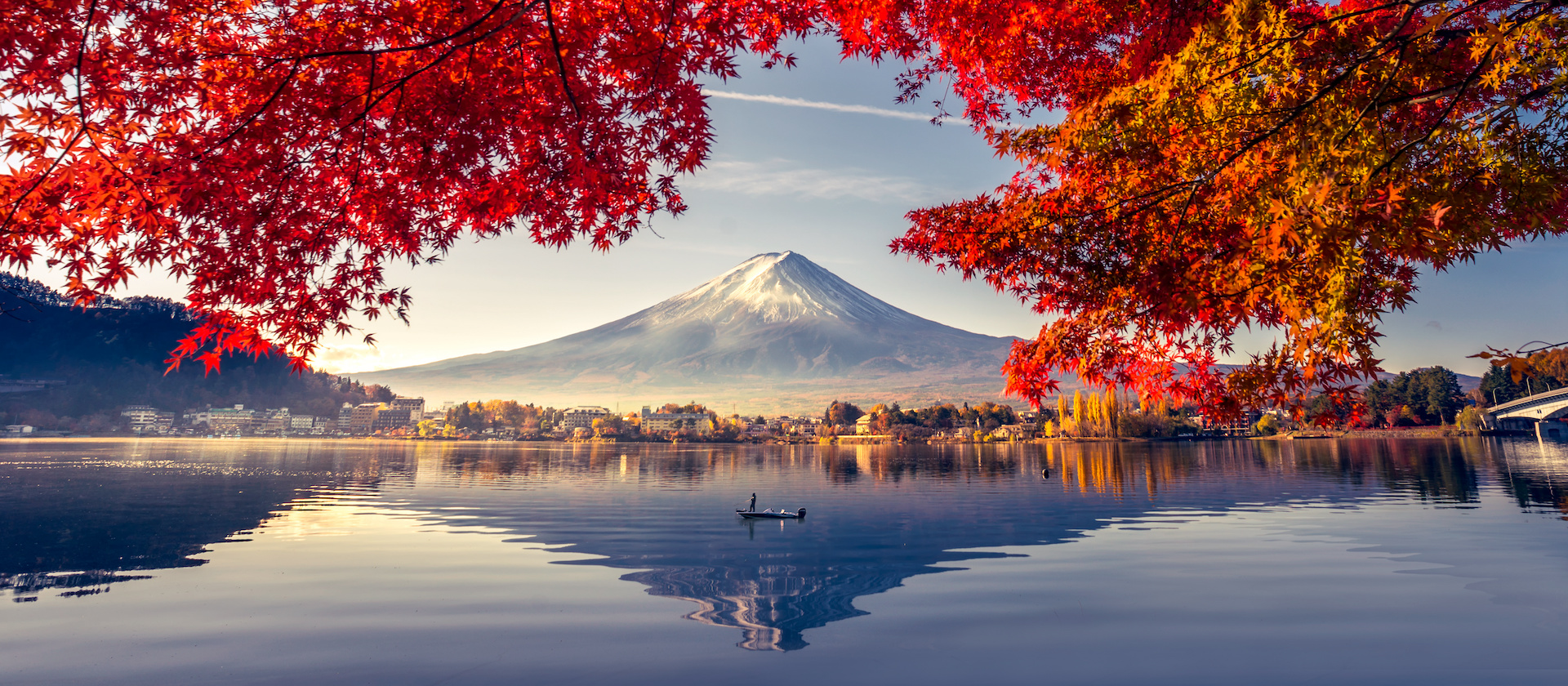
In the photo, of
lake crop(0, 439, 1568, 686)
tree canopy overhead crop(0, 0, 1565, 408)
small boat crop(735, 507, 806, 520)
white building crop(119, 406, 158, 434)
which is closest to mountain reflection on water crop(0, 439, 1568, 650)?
lake crop(0, 439, 1568, 686)

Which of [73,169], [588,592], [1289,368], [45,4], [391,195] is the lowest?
[588,592]

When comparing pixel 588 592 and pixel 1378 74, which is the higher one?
pixel 1378 74

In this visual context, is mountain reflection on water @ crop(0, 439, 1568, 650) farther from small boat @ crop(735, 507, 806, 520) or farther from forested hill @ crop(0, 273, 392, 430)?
forested hill @ crop(0, 273, 392, 430)

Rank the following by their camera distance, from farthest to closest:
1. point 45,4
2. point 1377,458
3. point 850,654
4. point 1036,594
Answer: point 1377,458 < point 1036,594 < point 850,654 < point 45,4

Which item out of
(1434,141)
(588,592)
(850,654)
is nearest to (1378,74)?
(1434,141)

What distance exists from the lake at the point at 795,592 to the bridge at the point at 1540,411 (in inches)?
2823

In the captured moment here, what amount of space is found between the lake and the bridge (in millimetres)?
71714

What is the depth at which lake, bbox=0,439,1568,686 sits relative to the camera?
28.9 ft

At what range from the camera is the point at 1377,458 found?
62.8m

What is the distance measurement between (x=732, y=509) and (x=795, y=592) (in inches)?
667

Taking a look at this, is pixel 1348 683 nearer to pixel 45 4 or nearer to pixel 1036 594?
pixel 1036 594

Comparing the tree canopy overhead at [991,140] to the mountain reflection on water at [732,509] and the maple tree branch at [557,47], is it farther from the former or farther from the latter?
the mountain reflection on water at [732,509]

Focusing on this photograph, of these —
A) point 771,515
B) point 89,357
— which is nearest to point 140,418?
point 89,357

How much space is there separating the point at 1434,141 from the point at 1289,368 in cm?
206
